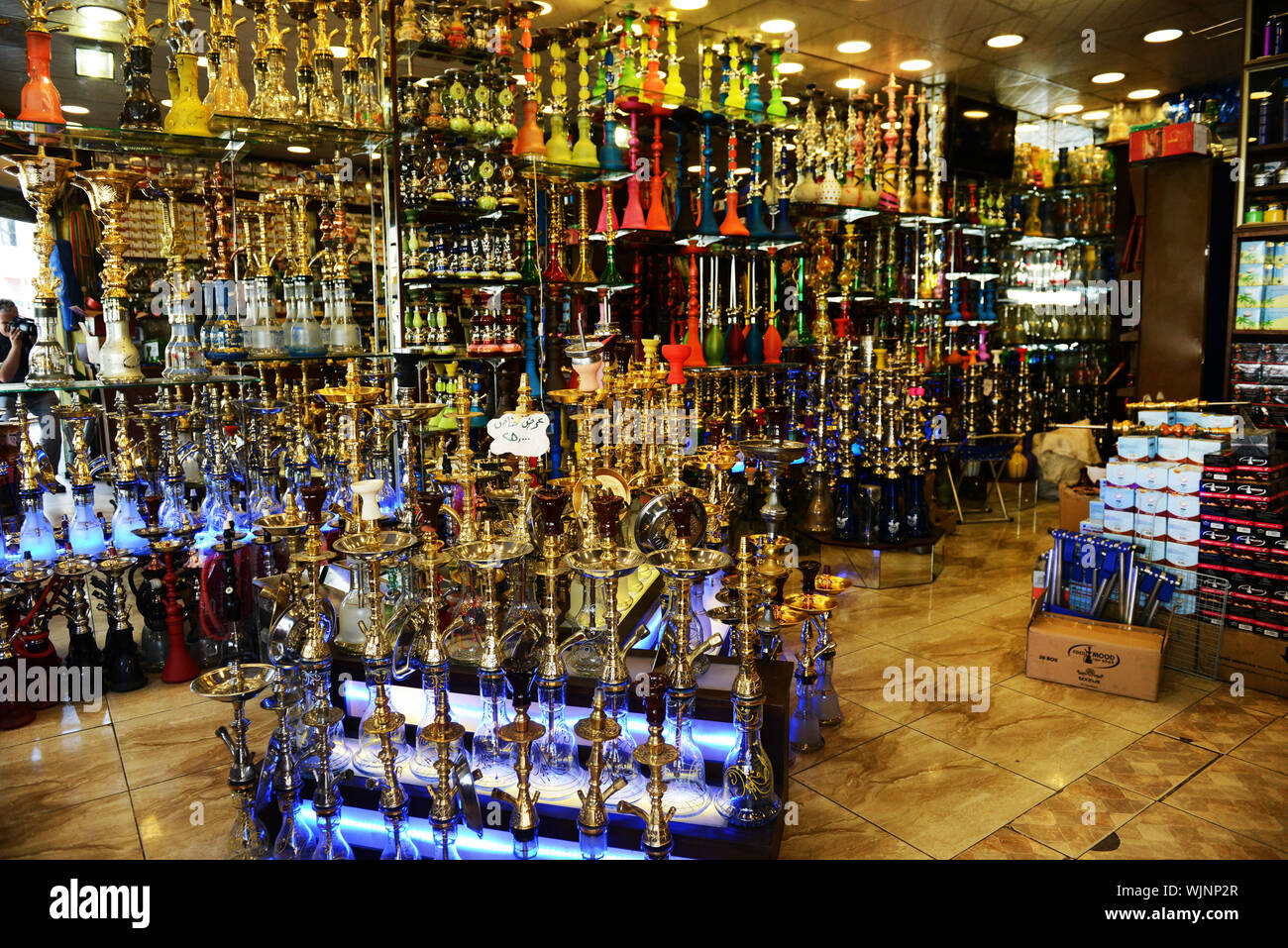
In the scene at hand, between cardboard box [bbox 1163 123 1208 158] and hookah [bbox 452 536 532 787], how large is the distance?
5273 millimetres

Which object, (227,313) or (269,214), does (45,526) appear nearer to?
(227,313)

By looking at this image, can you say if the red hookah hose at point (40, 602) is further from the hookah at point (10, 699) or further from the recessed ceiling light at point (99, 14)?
the recessed ceiling light at point (99, 14)

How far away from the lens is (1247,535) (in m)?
Answer: 3.54

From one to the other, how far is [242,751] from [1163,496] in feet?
12.1

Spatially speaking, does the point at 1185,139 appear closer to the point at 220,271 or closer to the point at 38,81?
the point at 220,271

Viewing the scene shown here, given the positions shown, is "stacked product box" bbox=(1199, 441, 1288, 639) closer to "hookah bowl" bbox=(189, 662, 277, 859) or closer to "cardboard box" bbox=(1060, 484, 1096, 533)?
"cardboard box" bbox=(1060, 484, 1096, 533)

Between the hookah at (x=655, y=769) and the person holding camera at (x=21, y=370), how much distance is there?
243 centimetres

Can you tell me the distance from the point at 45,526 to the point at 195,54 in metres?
1.84

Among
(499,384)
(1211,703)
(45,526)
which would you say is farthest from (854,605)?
(45,526)

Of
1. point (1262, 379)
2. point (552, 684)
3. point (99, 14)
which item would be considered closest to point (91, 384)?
point (552, 684)

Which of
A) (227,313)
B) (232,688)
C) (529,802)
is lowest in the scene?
(529,802)

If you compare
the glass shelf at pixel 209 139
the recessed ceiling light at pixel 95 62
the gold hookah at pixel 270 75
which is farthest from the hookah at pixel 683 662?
the recessed ceiling light at pixel 95 62

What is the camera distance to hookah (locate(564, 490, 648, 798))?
211 cm

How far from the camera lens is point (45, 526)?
3326 millimetres
